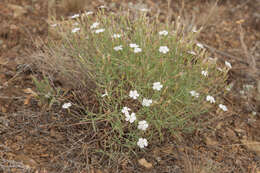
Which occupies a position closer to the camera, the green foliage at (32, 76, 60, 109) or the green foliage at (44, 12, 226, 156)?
the green foliage at (44, 12, 226, 156)

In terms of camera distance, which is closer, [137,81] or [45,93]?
[137,81]

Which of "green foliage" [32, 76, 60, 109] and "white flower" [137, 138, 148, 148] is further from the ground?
"green foliage" [32, 76, 60, 109]

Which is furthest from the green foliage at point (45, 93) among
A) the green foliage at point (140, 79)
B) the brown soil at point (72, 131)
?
the green foliage at point (140, 79)

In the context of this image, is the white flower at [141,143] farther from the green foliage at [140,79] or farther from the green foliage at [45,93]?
the green foliage at [45,93]

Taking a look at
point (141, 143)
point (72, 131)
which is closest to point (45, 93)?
point (72, 131)

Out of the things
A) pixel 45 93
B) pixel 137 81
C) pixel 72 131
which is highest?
pixel 137 81

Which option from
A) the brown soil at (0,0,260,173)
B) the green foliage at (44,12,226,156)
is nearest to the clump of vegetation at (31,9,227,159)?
the green foliage at (44,12,226,156)

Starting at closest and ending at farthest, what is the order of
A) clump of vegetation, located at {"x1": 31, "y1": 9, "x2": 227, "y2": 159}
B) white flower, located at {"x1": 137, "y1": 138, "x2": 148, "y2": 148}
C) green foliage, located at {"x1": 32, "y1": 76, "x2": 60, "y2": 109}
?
white flower, located at {"x1": 137, "y1": 138, "x2": 148, "y2": 148}, clump of vegetation, located at {"x1": 31, "y1": 9, "x2": 227, "y2": 159}, green foliage, located at {"x1": 32, "y1": 76, "x2": 60, "y2": 109}

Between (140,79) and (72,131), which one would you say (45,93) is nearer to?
(72,131)

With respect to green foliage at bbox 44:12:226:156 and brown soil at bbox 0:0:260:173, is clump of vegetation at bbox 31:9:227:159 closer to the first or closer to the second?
green foliage at bbox 44:12:226:156
